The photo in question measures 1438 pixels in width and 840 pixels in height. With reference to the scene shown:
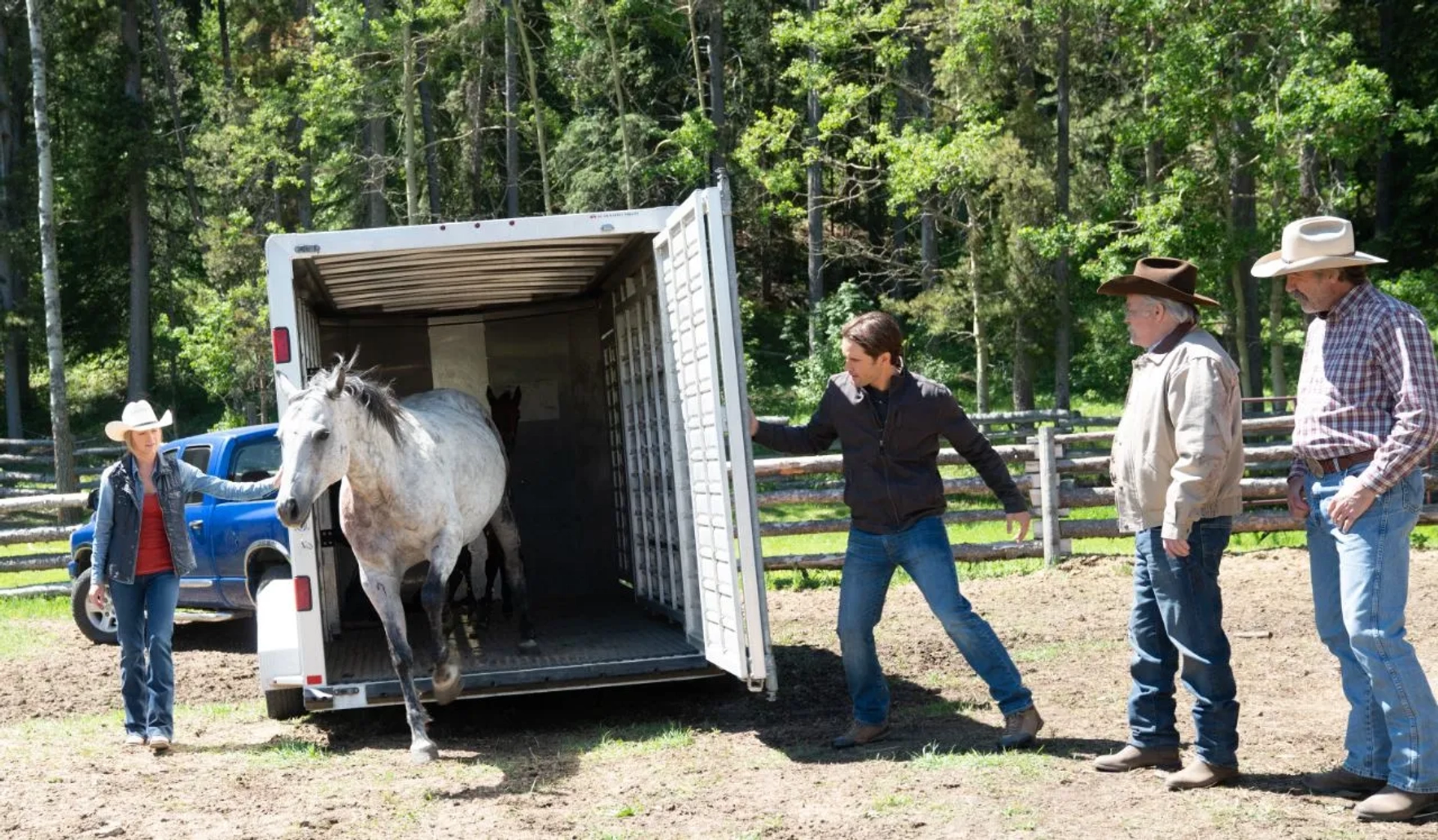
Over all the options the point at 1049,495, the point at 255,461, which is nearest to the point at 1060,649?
the point at 1049,495

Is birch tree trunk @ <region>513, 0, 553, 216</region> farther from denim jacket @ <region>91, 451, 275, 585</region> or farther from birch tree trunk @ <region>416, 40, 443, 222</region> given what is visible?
denim jacket @ <region>91, 451, 275, 585</region>

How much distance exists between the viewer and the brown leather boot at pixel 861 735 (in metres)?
6.26

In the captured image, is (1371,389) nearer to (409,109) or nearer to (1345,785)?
(1345,785)

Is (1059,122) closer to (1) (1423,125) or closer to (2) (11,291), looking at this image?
(1) (1423,125)

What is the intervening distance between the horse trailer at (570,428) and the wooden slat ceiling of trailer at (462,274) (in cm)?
3

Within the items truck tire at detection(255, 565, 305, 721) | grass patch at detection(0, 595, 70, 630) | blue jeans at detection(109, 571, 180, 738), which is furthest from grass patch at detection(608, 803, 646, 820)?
grass patch at detection(0, 595, 70, 630)

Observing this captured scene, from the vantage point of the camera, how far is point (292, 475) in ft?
20.0

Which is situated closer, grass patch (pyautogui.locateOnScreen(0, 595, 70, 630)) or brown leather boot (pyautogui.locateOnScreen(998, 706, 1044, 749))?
brown leather boot (pyautogui.locateOnScreen(998, 706, 1044, 749))

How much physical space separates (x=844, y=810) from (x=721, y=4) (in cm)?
2135

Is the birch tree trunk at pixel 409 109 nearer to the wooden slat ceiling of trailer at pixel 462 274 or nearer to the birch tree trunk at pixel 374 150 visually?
the birch tree trunk at pixel 374 150

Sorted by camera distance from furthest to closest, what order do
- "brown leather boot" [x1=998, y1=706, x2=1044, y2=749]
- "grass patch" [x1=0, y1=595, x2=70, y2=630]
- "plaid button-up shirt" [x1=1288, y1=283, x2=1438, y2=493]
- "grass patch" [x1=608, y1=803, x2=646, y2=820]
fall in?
"grass patch" [x1=0, y1=595, x2=70, y2=630], "brown leather boot" [x1=998, y1=706, x2=1044, y2=749], "grass patch" [x1=608, y1=803, x2=646, y2=820], "plaid button-up shirt" [x1=1288, y1=283, x2=1438, y2=493]

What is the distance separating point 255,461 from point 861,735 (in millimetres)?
6303

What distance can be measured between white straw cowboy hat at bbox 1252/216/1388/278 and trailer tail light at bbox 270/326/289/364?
14.7ft

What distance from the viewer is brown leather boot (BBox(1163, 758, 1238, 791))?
5.07m
